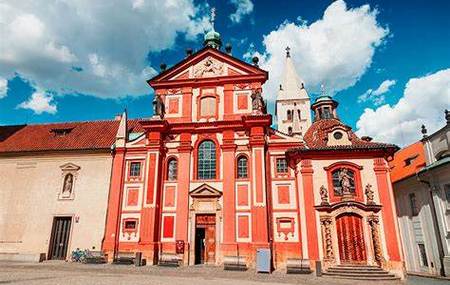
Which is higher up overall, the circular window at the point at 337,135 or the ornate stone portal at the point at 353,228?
the circular window at the point at 337,135

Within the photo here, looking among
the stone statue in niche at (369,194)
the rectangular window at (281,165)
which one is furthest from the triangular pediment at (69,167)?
the stone statue in niche at (369,194)

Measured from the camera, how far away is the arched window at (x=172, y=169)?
23766mm

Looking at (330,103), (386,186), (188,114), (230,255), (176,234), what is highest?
(330,103)

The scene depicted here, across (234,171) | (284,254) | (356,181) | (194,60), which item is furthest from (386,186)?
(194,60)

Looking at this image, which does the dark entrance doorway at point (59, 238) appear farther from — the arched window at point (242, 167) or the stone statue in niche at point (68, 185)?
the arched window at point (242, 167)

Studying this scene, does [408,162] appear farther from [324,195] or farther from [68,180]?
[68,180]

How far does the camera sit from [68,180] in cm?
2478

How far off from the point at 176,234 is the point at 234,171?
5.94m

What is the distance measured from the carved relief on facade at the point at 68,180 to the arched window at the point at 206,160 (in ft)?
31.7

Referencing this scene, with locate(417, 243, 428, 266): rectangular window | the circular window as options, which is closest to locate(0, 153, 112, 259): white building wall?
the circular window

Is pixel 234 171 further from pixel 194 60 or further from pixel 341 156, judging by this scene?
pixel 194 60

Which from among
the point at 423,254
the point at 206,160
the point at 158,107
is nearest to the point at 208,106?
the point at 158,107

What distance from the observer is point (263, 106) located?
84.9ft

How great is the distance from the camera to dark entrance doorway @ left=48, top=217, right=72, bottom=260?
75.9 ft
